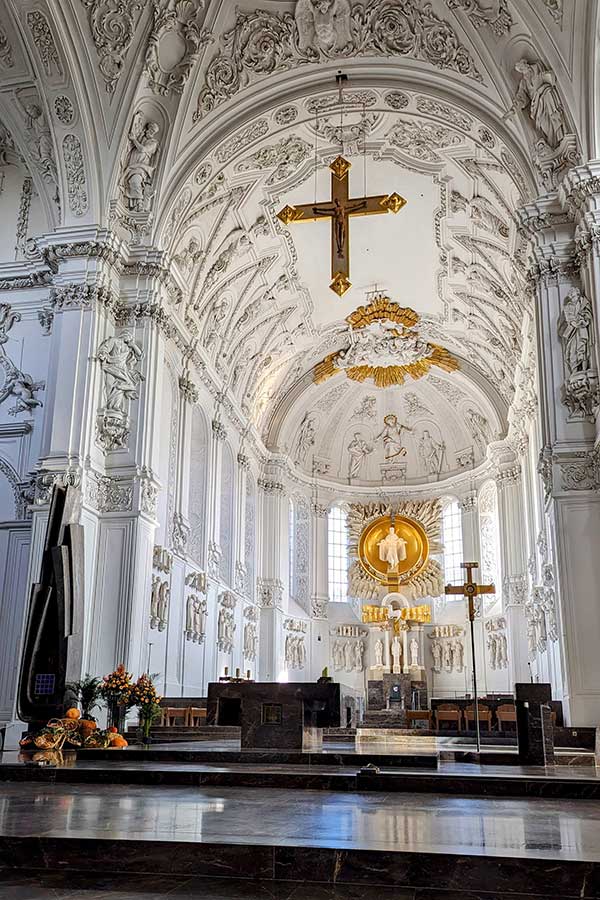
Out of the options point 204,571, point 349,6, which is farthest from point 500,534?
point 349,6

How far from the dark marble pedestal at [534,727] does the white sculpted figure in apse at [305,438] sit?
21.6 metres

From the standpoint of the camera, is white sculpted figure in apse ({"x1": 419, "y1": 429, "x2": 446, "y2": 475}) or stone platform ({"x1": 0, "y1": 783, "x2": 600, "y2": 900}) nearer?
stone platform ({"x1": 0, "y1": 783, "x2": 600, "y2": 900})

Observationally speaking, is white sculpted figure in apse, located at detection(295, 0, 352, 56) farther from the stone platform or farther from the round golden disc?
the round golden disc

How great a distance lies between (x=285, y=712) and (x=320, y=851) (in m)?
5.34

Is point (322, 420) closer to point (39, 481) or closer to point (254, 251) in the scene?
point (254, 251)

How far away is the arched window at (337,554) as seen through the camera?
102ft

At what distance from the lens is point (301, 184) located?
2002cm

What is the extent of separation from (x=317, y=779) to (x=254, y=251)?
1616cm

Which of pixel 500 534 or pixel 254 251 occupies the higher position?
pixel 254 251

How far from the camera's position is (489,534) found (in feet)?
95.8

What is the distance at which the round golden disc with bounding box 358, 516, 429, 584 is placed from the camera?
3031 cm

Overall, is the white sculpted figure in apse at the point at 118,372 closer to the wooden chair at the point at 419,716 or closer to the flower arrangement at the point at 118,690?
the flower arrangement at the point at 118,690

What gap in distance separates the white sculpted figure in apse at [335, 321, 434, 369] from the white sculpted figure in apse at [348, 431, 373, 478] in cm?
510

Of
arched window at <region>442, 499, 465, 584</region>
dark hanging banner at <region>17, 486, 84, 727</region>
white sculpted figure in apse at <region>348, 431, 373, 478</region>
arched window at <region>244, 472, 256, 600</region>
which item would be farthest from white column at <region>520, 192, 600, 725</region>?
white sculpted figure in apse at <region>348, 431, 373, 478</region>
